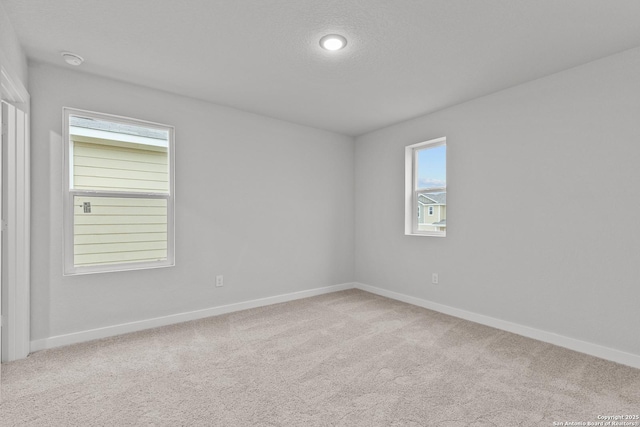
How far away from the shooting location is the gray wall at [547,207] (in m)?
2.40

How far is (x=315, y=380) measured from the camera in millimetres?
2135

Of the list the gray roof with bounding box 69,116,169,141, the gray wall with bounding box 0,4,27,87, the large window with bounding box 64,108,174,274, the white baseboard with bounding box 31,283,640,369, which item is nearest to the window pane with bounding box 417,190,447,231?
the white baseboard with bounding box 31,283,640,369

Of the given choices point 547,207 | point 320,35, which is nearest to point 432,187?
point 547,207

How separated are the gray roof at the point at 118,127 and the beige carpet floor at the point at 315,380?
195cm

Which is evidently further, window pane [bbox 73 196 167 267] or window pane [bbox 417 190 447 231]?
window pane [bbox 417 190 447 231]

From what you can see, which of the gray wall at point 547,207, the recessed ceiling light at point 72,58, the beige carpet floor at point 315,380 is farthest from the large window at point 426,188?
the recessed ceiling light at point 72,58

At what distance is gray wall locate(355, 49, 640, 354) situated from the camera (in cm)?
240

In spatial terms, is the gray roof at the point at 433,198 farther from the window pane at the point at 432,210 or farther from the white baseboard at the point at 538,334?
the white baseboard at the point at 538,334

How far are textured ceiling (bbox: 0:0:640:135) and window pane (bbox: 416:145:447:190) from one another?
0.77 m

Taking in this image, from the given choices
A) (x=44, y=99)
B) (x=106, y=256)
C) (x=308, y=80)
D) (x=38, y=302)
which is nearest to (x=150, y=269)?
(x=106, y=256)

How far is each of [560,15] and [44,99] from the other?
12.8 feet

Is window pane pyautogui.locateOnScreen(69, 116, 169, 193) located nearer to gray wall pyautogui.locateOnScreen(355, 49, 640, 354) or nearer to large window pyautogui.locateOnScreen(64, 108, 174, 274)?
large window pyautogui.locateOnScreen(64, 108, 174, 274)

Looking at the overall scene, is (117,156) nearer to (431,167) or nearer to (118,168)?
(118,168)

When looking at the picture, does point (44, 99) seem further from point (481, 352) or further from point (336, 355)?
point (481, 352)
